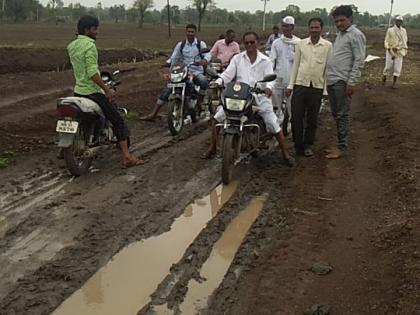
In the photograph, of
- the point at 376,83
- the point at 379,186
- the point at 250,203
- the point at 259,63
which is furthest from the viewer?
the point at 376,83

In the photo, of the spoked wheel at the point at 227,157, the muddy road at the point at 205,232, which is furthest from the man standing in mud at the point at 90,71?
the spoked wheel at the point at 227,157

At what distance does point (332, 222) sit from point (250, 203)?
106cm

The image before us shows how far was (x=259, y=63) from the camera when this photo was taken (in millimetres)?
7641

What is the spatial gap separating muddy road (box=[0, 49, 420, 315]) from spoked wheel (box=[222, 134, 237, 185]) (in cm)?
14

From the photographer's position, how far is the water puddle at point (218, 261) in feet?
13.8

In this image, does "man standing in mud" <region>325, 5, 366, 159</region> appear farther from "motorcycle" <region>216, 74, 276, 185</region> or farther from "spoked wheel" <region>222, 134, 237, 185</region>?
"spoked wheel" <region>222, 134, 237, 185</region>

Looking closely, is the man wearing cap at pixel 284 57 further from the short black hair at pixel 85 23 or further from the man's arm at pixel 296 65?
the short black hair at pixel 85 23

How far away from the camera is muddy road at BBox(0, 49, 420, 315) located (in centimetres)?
426

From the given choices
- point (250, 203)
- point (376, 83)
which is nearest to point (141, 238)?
point (250, 203)

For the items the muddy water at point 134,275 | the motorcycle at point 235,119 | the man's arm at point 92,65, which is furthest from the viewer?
the motorcycle at point 235,119

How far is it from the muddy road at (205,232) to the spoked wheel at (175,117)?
1.42 feet

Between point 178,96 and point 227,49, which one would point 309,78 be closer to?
point 178,96

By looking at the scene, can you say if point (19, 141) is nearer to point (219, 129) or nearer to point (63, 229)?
point (219, 129)

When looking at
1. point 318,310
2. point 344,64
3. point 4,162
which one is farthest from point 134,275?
point 344,64
